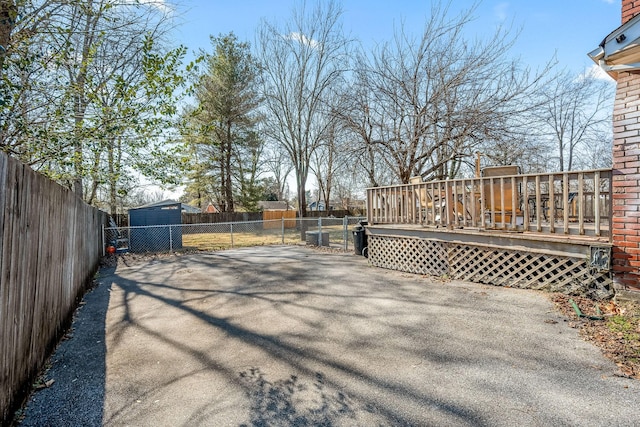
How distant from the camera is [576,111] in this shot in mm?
18875

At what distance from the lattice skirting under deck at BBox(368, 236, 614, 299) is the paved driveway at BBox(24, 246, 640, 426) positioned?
36cm

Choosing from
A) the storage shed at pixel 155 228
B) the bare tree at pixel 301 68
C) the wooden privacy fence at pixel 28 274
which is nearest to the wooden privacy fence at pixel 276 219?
the bare tree at pixel 301 68

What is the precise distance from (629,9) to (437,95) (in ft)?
18.2

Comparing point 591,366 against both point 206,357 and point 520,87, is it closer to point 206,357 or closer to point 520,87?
point 206,357

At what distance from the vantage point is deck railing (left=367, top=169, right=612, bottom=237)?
15.2 feet

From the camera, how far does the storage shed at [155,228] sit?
12078 mm

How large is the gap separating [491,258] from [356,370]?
3.88 m

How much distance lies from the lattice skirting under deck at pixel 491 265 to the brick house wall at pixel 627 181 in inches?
11.5

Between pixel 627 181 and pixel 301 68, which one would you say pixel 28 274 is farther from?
pixel 301 68

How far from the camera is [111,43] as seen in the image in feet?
15.5

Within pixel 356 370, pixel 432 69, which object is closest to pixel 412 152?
pixel 432 69

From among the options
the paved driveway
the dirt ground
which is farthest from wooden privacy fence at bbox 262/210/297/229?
the dirt ground

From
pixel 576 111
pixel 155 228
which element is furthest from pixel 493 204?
pixel 576 111

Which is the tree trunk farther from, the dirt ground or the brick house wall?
the brick house wall
